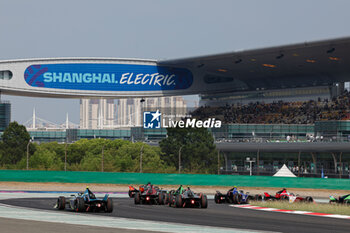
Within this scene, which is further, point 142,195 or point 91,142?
point 91,142

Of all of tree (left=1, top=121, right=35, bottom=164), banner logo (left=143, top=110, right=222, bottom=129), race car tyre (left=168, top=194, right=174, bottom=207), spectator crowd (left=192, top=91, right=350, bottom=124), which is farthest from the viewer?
banner logo (left=143, top=110, right=222, bottom=129)

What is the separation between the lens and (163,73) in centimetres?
7425

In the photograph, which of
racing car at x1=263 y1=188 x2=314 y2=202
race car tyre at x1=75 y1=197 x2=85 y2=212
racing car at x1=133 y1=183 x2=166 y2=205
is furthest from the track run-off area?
racing car at x1=263 y1=188 x2=314 y2=202

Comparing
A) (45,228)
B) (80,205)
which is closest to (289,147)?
(80,205)

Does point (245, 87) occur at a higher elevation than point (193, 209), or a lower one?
higher

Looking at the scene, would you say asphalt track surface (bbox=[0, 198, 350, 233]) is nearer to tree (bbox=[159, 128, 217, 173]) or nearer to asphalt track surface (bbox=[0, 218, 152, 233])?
asphalt track surface (bbox=[0, 218, 152, 233])

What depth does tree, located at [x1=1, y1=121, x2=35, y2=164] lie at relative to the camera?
6650 cm

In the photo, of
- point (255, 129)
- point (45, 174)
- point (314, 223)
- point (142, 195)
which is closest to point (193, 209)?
point (142, 195)

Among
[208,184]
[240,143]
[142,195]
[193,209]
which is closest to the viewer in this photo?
[193,209]

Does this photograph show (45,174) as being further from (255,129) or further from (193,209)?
(255,129)

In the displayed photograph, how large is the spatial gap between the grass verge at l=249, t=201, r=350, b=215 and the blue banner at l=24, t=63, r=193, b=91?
45.6 meters

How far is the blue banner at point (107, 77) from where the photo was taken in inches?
2766

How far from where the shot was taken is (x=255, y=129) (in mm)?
72250

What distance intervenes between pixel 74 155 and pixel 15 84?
2062cm
